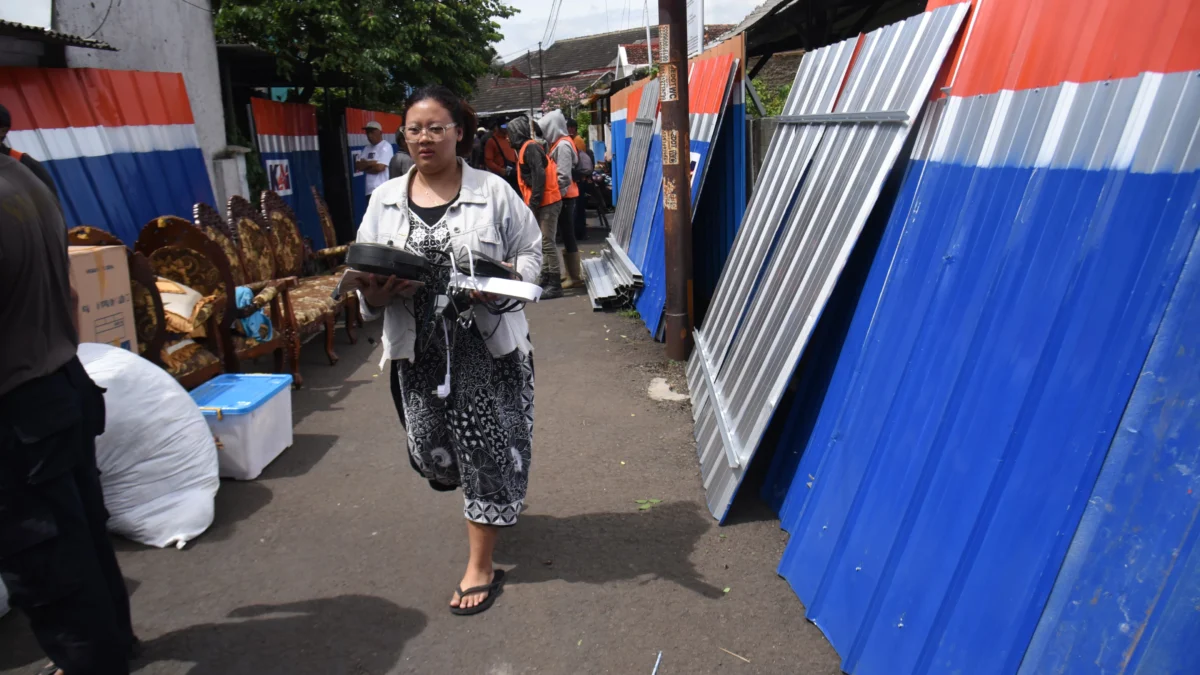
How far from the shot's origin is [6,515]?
219 centimetres

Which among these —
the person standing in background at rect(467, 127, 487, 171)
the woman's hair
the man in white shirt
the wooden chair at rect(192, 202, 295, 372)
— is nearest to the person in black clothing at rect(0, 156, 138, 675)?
the woman's hair

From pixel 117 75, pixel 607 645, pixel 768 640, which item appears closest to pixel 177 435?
pixel 607 645

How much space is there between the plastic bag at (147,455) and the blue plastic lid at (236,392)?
1.22 ft

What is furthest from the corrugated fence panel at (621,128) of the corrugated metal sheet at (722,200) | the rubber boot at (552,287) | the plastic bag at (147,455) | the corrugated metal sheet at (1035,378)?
the corrugated metal sheet at (1035,378)

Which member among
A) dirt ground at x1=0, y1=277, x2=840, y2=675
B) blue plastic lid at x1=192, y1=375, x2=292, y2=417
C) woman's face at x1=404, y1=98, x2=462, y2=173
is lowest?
dirt ground at x1=0, y1=277, x2=840, y2=675

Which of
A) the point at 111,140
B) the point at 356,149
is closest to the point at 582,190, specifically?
the point at 356,149

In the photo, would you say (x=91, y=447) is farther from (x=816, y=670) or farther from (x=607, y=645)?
(x=816, y=670)

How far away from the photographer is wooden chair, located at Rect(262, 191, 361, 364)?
6.23 m

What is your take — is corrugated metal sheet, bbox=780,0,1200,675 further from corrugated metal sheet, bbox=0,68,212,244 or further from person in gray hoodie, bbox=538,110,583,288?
person in gray hoodie, bbox=538,110,583,288

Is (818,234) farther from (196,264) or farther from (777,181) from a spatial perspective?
(196,264)

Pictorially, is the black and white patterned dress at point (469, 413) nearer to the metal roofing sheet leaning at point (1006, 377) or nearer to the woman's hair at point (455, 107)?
the woman's hair at point (455, 107)

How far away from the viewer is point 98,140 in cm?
591

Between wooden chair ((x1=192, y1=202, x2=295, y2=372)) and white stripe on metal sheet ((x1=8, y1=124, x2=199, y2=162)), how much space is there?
34.3 inches

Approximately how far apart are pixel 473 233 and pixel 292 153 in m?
8.19
